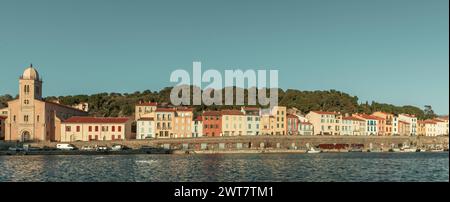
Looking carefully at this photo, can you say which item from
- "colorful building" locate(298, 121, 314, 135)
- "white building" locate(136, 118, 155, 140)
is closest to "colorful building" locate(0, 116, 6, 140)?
Answer: "white building" locate(136, 118, 155, 140)

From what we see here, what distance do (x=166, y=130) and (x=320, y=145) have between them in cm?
2826

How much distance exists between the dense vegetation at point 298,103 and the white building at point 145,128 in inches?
1231

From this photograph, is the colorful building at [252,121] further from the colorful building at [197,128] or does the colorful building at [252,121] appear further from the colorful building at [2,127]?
the colorful building at [2,127]

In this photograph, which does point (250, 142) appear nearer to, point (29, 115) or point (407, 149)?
point (407, 149)

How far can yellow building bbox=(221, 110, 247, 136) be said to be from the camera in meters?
102

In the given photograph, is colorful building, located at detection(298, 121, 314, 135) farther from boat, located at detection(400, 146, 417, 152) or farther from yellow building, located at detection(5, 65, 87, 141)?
yellow building, located at detection(5, 65, 87, 141)

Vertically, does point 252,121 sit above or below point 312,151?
above

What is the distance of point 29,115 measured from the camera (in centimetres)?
9594

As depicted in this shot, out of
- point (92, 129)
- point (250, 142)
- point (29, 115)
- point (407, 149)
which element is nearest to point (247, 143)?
point (250, 142)

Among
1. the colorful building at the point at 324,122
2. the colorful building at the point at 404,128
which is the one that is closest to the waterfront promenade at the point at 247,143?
the colorful building at the point at 324,122

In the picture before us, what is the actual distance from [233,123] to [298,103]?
123ft

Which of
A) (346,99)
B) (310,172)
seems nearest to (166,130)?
(310,172)

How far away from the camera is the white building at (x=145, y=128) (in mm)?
100188
